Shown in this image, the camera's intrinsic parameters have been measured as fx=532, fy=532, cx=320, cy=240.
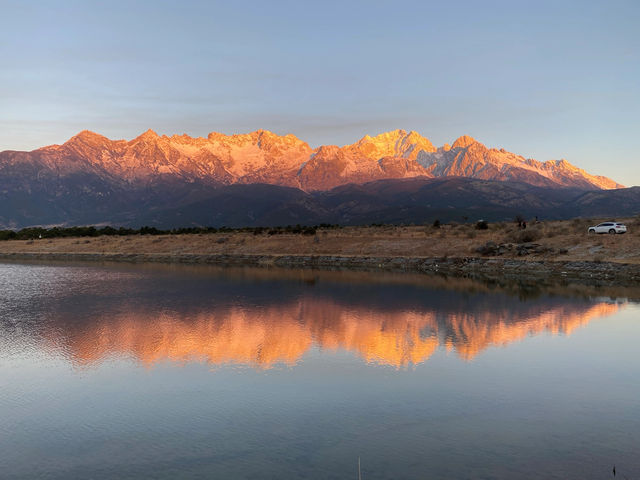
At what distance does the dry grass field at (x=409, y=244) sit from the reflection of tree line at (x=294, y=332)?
107 ft

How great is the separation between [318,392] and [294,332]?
29.7 feet

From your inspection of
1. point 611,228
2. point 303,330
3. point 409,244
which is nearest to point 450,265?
point 409,244

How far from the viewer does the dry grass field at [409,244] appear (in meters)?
61.5

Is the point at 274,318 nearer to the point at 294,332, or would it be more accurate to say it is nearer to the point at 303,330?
the point at 303,330

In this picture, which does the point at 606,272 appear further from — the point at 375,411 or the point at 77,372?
the point at 77,372

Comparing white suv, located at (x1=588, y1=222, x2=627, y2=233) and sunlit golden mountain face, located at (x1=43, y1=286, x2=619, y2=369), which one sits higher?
white suv, located at (x1=588, y1=222, x2=627, y2=233)

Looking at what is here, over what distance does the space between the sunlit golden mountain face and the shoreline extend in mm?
18070

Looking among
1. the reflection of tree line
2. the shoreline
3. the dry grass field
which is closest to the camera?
the reflection of tree line

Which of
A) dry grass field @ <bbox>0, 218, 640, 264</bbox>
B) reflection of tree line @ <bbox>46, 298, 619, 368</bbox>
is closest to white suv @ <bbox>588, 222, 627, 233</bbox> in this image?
dry grass field @ <bbox>0, 218, 640, 264</bbox>

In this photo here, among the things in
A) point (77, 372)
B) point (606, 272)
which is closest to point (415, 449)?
point (77, 372)

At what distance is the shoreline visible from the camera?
51062 millimetres

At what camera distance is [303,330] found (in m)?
25.4

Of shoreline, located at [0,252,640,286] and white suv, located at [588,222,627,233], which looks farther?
white suv, located at [588,222,627,233]

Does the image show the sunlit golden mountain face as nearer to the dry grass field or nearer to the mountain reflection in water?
the mountain reflection in water
